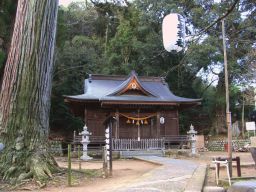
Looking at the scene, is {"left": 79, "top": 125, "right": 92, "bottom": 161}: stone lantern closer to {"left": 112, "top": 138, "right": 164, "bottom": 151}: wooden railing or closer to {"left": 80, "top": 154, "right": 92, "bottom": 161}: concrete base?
{"left": 80, "top": 154, "right": 92, "bottom": 161}: concrete base

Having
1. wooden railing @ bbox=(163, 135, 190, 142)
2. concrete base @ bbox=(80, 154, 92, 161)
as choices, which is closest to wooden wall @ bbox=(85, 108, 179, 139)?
wooden railing @ bbox=(163, 135, 190, 142)

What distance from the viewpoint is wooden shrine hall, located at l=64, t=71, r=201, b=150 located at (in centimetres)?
2158

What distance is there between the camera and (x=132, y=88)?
22.6 meters

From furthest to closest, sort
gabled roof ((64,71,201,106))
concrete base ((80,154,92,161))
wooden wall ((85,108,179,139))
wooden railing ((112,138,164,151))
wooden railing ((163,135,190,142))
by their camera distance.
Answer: wooden railing ((163,135,190,142)), wooden wall ((85,108,179,139)), gabled roof ((64,71,201,106)), wooden railing ((112,138,164,151)), concrete base ((80,154,92,161))

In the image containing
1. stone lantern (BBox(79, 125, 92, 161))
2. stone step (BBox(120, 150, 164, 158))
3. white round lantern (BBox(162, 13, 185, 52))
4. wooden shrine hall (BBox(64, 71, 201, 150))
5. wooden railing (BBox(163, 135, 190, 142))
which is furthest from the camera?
wooden railing (BBox(163, 135, 190, 142))

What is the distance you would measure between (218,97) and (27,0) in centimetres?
2650

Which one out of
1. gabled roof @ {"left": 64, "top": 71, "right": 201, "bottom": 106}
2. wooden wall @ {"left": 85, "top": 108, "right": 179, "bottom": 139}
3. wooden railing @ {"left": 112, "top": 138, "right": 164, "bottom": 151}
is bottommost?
wooden railing @ {"left": 112, "top": 138, "right": 164, "bottom": 151}

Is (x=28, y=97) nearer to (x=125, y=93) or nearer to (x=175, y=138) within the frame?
(x=125, y=93)

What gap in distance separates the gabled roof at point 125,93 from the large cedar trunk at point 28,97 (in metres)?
11.4

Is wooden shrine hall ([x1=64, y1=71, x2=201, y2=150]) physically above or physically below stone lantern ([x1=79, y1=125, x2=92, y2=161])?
above


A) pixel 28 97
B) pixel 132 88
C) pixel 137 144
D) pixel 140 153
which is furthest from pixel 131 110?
pixel 28 97

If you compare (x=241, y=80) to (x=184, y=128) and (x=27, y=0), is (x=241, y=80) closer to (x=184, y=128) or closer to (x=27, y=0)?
(x=184, y=128)

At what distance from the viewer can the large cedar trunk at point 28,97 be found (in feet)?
28.0

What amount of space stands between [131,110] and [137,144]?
7.91ft
